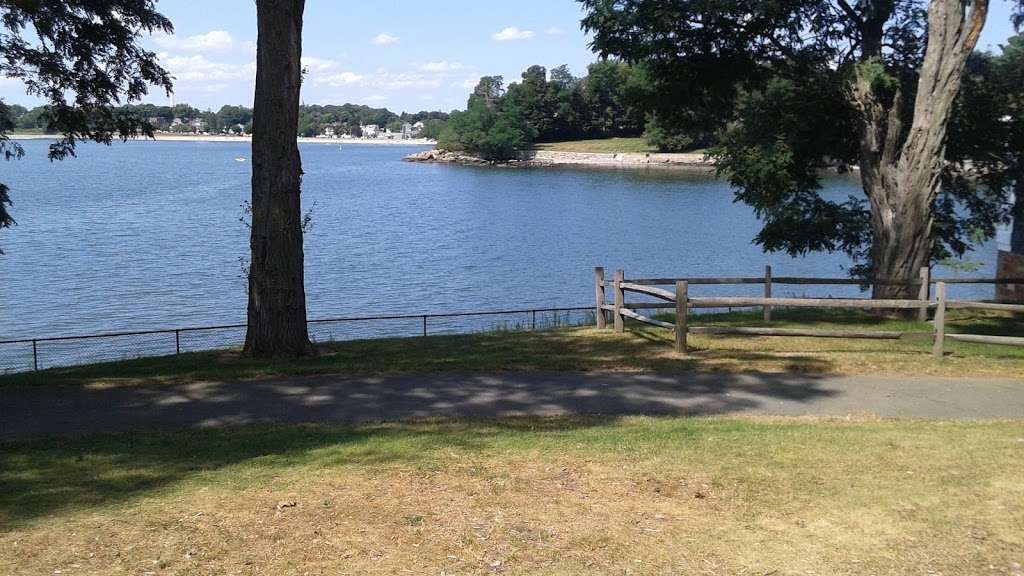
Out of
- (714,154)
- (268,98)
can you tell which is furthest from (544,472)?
(714,154)

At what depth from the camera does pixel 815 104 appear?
22766mm

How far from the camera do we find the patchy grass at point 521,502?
242 inches

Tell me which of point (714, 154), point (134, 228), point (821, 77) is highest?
point (821, 77)

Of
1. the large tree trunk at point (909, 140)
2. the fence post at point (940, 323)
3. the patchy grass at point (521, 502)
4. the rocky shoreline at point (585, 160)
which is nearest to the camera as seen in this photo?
the patchy grass at point (521, 502)

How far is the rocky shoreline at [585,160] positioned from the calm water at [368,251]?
57710mm

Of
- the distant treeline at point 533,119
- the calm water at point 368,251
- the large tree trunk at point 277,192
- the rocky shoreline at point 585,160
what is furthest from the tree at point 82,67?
the distant treeline at point 533,119

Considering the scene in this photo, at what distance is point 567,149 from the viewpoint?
168750mm

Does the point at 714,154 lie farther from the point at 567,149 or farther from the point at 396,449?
the point at 567,149

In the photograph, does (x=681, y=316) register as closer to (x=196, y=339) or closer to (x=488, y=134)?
(x=196, y=339)

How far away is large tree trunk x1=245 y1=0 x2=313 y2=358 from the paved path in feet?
7.96

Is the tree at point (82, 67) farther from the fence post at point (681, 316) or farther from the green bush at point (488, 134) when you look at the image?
the green bush at point (488, 134)

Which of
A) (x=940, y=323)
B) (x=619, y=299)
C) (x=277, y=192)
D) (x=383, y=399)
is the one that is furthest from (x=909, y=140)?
(x=383, y=399)

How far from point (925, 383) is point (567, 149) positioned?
518 feet

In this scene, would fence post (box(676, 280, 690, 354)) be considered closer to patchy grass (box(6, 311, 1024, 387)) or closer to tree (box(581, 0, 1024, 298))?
patchy grass (box(6, 311, 1024, 387))
